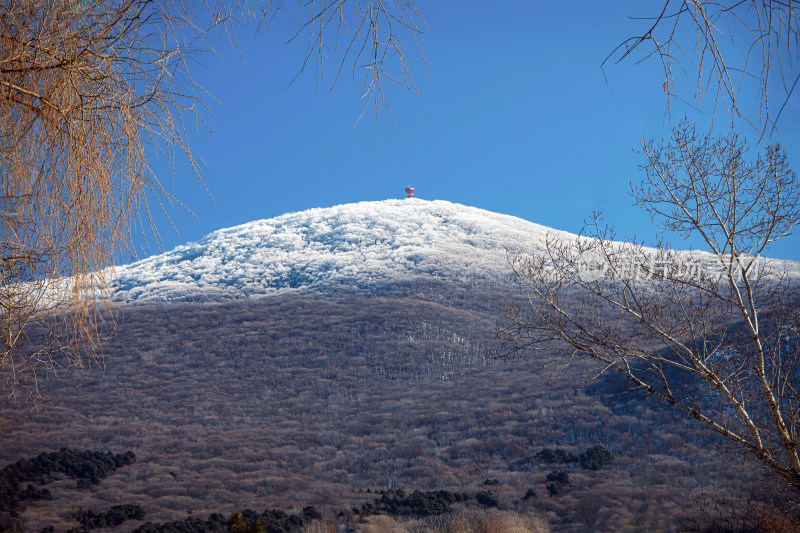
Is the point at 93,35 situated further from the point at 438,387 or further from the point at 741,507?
the point at 438,387

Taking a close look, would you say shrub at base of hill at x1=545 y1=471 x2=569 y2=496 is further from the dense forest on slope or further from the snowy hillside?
the snowy hillside

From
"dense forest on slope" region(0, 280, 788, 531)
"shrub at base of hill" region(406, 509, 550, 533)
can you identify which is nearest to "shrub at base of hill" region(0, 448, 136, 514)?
"dense forest on slope" region(0, 280, 788, 531)

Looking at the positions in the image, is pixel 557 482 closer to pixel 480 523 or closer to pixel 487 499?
pixel 487 499

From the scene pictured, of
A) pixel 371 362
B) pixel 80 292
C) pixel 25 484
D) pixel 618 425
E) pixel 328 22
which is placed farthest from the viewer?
pixel 371 362

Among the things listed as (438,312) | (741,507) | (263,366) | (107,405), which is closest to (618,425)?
(741,507)

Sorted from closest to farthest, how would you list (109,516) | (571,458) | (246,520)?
1. (246,520)
2. (109,516)
3. (571,458)

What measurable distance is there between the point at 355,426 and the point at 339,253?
3277 centimetres

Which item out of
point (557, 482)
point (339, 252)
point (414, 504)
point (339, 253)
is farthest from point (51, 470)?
A: point (339, 252)

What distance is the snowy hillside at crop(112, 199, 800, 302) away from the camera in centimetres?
4659

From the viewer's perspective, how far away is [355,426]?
76.6 ft

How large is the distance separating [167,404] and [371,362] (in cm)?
1141

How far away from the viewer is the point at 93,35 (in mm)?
1969

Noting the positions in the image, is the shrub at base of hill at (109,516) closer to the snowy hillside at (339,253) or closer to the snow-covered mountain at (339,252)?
the snowy hillside at (339,253)

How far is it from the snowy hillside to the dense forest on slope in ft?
24.9
